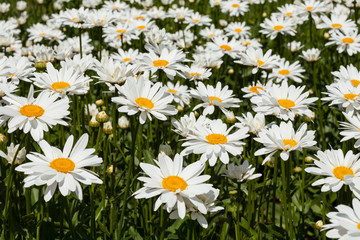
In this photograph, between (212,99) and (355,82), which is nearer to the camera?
(212,99)

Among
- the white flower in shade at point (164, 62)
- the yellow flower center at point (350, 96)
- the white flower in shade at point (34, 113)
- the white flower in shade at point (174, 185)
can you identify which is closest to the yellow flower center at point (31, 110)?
the white flower in shade at point (34, 113)

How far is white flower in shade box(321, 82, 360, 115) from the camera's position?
2699mm

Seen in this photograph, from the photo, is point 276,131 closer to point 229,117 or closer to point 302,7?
point 229,117

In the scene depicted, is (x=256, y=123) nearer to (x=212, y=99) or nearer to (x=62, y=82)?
(x=212, y=99)

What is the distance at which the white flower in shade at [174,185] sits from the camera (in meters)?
1.84

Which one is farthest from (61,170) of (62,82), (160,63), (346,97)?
(346,97)

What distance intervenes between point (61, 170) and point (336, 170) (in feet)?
4.43

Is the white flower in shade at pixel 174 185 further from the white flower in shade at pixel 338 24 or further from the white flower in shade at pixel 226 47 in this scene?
the white flower in shade at pixel 338 24

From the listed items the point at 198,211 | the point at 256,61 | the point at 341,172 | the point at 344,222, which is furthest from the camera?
the point at 256,61

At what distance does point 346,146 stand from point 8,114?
6.72ft

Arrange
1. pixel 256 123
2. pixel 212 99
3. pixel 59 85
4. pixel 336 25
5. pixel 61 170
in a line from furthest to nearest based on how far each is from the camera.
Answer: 1. pixel 336 25
2. pixel 212 99
3. pixel 256 123
4. pixel 59 85
5. pixel 61 170

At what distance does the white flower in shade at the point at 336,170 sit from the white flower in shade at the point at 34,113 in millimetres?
1242

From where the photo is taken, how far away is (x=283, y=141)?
7.54 ft

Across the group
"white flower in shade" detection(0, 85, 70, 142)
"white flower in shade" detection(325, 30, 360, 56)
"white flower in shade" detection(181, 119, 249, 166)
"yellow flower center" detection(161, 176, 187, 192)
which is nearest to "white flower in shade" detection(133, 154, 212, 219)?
"yellow flower center" detection(161, 176, 187, 192)
